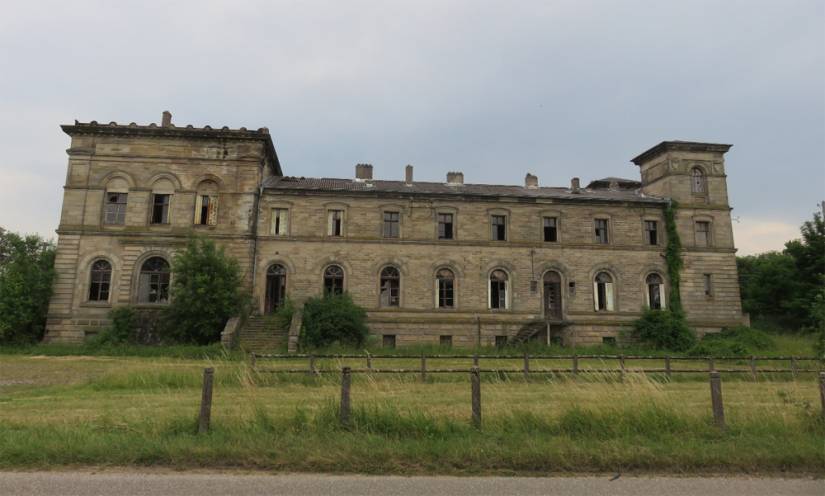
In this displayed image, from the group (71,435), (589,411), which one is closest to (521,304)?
(589,411)

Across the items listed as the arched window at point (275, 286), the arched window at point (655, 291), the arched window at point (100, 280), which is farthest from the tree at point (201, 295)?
the arched window at point (655, 291)

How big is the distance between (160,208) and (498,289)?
813 inches

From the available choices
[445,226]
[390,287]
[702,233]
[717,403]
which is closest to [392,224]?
[445,226]

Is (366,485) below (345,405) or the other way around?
below

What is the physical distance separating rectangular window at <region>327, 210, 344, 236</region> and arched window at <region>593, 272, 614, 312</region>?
16093mm

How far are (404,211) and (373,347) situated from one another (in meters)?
8.68

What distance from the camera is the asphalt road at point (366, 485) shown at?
18.3ft

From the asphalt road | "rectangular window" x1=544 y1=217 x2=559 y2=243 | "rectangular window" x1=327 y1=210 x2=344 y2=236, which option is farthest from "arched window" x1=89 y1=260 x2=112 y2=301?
"rectangular window" x1=544 y1=217 x2=559 y2=243

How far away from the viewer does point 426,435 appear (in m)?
7.45

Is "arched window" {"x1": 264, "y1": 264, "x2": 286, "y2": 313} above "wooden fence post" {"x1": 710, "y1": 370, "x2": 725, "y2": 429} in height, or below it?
above

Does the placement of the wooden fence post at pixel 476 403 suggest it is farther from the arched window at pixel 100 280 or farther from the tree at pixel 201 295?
the arched window at pixel 100 280

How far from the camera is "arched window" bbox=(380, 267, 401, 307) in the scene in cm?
3033

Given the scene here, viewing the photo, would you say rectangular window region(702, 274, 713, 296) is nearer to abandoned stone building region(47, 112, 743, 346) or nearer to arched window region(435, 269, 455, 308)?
abandoned stone building region(47, 112, 743, 346)

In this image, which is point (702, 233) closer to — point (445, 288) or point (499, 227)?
point (499, 227)
